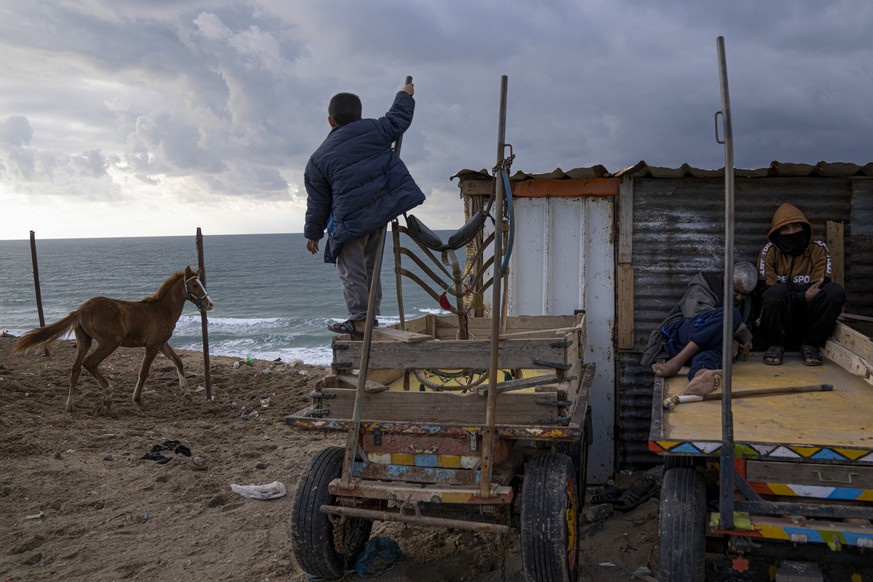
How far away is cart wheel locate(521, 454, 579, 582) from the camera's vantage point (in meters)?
3.75

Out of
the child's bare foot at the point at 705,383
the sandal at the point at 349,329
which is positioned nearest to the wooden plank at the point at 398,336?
the sandal at the point at 349,329

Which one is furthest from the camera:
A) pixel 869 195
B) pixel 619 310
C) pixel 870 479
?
pixel 619 310

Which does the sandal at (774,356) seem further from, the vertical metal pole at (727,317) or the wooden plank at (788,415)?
the vertical metal pole at (727,317)

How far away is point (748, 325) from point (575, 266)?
76.8 inches

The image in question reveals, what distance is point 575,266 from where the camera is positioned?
24.7ft

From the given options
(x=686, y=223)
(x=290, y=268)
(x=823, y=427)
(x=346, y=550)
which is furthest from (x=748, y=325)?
(x=290, y=268)

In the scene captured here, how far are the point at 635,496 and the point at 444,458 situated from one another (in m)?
2.95

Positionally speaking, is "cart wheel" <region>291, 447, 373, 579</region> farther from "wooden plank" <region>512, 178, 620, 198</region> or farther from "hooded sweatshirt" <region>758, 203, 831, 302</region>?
"hooded sweatshirt" <region>758, 203, 831, 302</region>

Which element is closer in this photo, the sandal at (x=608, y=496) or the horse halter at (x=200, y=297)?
the sandal at (x=608, y=496)

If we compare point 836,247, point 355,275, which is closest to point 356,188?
point 355,275

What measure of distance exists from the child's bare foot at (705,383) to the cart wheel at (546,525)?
4.64 feet

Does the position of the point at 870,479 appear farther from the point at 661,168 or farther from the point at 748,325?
the point at 661,168

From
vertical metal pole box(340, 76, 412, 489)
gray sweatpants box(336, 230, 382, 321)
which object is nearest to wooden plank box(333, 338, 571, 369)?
vertical metal pole box(340, 76, 412, 489)

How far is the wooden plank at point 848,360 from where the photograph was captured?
4883mm
